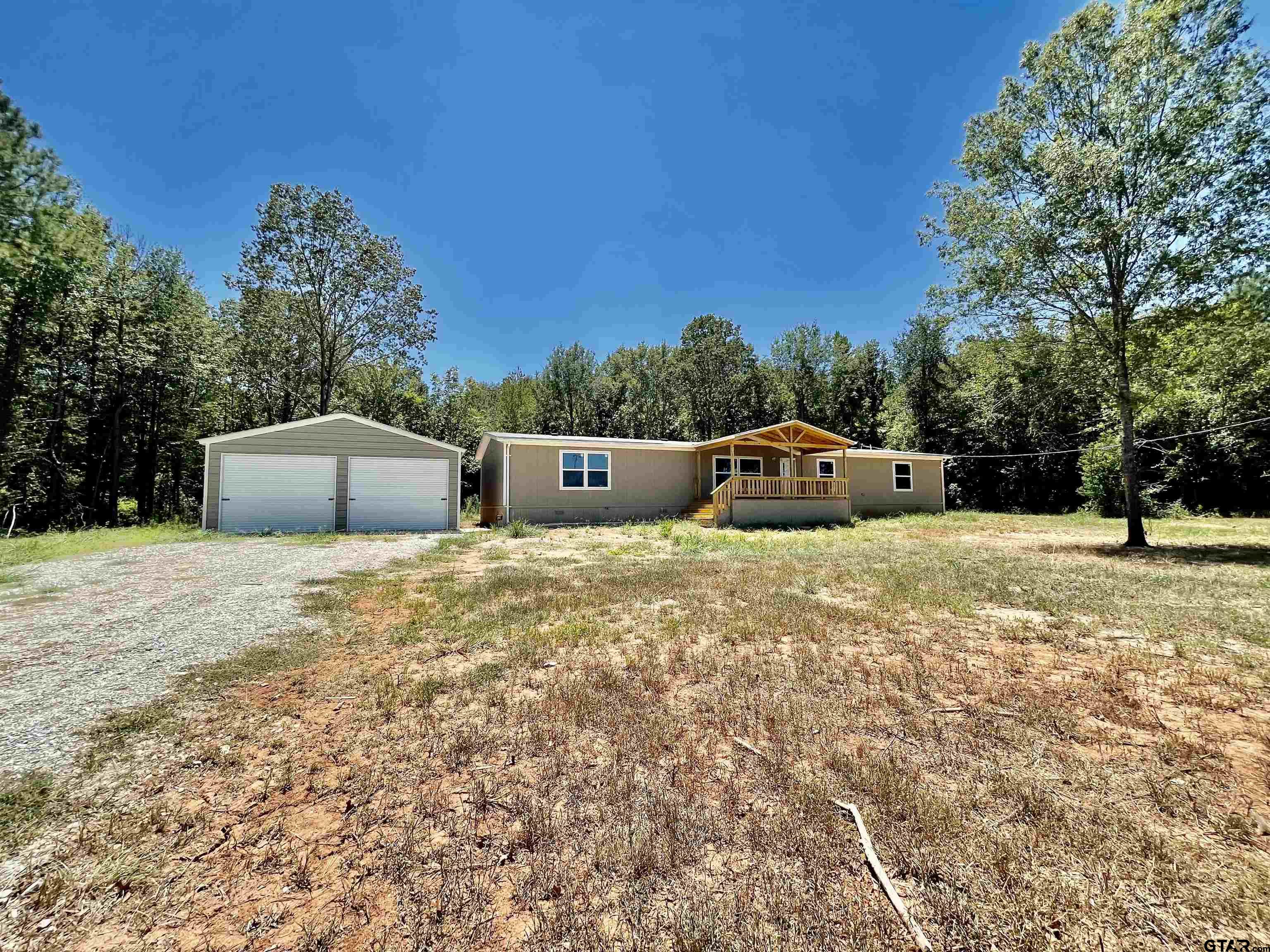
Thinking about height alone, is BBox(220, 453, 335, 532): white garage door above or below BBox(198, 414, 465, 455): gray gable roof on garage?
below

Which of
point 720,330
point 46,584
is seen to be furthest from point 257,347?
point 720,330

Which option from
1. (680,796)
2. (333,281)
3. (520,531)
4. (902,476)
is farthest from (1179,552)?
(333,281)

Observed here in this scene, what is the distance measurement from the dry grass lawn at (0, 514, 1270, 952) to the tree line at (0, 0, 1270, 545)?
29.9ft

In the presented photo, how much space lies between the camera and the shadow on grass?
27.3 feet

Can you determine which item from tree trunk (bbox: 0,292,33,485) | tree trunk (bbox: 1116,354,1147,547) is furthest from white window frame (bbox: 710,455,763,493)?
tree trunk (bbox: 0,292,33,485)

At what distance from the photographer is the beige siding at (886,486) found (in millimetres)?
19609

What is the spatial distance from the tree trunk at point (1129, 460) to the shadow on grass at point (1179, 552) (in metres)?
0.30

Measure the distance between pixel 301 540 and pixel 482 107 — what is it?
456 inches

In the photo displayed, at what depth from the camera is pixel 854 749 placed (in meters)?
2.57

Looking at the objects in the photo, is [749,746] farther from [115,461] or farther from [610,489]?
[115,461]

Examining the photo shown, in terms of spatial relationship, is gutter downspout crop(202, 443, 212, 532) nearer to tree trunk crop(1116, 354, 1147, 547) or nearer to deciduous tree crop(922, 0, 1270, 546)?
deciduous tree crop(922, 0, 1270, 546)

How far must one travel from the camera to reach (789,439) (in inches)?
627

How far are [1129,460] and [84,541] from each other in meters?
23.2

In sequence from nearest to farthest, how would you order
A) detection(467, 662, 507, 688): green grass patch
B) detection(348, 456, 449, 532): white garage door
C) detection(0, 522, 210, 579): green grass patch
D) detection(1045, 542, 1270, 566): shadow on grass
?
1. detection(467, 662, 507, 688): green grass patch
2. detection(1045, 542, 1270, 566): shadow on grass
3. detection(0, 522, 210, 579): green grass patch
4. detection(348, 456, 449, 532): white garage door
